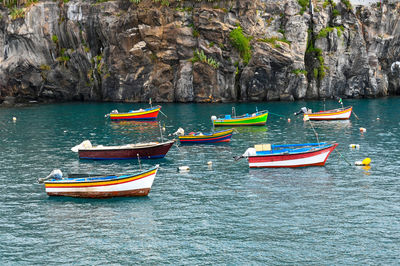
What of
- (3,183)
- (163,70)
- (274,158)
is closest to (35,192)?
(3,183)

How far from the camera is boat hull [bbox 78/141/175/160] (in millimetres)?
55531

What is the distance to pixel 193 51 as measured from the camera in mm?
115188

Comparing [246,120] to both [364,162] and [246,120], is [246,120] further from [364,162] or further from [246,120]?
[364,162]

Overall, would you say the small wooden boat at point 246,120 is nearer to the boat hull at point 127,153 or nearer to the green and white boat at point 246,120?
the green and white boat at point 246,120

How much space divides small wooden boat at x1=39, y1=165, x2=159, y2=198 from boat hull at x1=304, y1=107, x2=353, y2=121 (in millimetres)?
50647

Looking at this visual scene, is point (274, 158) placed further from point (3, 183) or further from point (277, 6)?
point (277, 6)

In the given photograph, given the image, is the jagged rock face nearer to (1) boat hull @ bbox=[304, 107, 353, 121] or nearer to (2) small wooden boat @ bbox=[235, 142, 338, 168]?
(1) boat hull @ bbox=[304, 107, 353, 121]

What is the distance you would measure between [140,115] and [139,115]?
19cm

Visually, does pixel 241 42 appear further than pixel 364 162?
Yes

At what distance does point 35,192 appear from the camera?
4266 cm

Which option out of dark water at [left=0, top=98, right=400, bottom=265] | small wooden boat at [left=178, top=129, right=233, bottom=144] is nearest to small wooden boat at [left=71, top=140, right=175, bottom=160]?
dark water at [left=0, top=98, right=400, bottom=265]

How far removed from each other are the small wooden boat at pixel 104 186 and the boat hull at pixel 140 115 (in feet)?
158

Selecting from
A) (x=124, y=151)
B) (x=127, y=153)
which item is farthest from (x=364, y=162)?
(x=124, y=151)

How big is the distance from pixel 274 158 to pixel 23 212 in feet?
81.2
